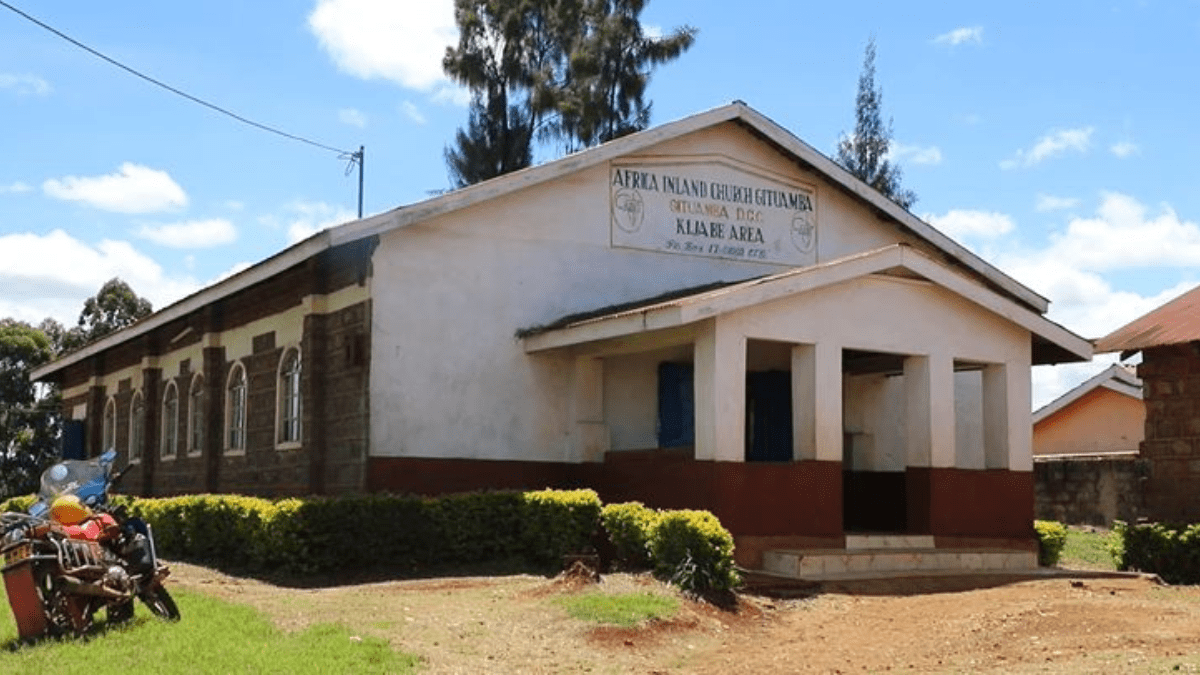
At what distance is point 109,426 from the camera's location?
101 ft

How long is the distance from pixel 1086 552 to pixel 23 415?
127 ft

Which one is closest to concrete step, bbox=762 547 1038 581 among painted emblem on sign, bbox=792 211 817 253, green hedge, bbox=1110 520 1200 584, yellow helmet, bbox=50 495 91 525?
green hedge, bbox=1110 520 1200 584

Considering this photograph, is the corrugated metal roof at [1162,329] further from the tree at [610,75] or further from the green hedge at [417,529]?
the tree at [610,75]

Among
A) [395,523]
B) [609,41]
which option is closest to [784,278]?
[395,523]

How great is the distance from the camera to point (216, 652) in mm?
9891

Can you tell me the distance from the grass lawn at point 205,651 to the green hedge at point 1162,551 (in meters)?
10.1

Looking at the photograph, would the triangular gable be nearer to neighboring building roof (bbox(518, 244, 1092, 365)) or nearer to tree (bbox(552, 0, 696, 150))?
neighboring building roof (bbox(518, 244, 1092, 365))

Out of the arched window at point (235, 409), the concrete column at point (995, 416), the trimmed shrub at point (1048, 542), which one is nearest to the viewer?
the concrete column at point (995, 416)

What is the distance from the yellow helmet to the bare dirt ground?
189cm

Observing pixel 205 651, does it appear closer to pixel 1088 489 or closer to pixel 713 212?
pixel 713 212

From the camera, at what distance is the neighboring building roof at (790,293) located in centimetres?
1491

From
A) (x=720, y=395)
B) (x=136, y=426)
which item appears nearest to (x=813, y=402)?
(x=720, y=395)

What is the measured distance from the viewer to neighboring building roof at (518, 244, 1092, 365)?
14906 millimetres

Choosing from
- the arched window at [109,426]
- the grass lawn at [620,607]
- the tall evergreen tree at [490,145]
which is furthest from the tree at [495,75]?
the grass lawn at [620,607]
